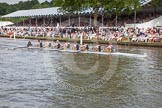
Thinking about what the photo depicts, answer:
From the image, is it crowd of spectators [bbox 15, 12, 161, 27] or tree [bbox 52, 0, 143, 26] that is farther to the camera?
crowd of spectators [bbox 15, 12, 161, 27]

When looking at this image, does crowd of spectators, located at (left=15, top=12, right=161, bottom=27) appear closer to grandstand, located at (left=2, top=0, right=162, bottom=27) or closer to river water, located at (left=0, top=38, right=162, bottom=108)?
grandstand, located at (left=2, top=0, right=162, bottom=27)

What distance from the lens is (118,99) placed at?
17.4 metres

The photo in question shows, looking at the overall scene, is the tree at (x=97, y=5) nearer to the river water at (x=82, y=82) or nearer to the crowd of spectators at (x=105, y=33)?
the crowd of spectators at (x=105, y=33)

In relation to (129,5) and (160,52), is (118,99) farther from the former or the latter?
(129,5)

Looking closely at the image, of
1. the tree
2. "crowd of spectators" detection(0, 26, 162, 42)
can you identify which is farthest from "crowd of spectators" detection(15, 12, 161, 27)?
"crowd of spectators" detection(0, 26, 162, 42)

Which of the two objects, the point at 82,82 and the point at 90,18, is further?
the point at 90,18

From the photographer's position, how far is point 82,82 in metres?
21.5

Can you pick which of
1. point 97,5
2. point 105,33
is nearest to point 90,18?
point 97,5

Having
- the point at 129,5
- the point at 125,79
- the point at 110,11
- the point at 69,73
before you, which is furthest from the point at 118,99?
the point at 110,11

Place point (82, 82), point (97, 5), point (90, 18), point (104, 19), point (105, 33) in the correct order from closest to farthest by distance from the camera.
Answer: point (82, 82) → point (105, 33) → point (97, 5) → point (90, 18) → point (104, 19)

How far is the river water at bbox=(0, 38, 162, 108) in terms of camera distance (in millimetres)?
16922

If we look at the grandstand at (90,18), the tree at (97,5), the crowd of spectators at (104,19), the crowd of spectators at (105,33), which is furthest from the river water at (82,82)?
the crowd of spectators at (104,19)

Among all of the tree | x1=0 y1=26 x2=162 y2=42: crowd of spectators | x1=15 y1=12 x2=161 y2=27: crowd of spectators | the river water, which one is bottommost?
the river water

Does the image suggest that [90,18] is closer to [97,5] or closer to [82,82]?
[97,5]
